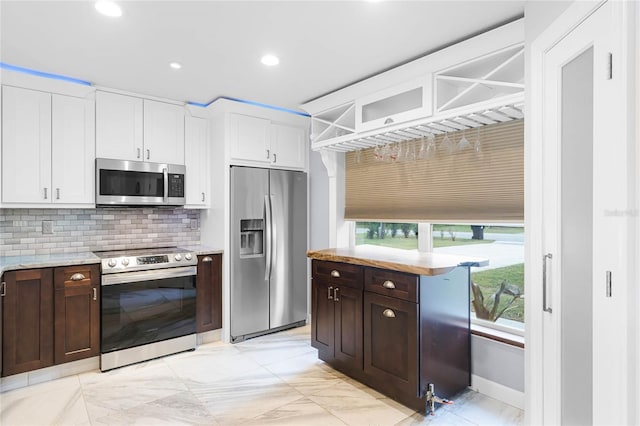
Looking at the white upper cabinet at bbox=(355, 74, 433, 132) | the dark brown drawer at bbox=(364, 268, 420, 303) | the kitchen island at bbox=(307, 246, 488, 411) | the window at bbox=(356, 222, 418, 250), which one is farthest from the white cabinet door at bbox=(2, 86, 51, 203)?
the window at bbox=(356, 222, 418, 250)

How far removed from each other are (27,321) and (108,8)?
7.66 ft

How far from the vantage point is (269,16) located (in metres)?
2.08

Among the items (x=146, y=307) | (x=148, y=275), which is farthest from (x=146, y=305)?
(x=148, y=275)

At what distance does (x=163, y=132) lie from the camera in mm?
3631

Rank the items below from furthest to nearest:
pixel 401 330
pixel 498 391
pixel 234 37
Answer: pixel 498 391 < pixel 401 330 < pixel 234 37

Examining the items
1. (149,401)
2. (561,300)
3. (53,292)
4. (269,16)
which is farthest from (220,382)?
(269,16)

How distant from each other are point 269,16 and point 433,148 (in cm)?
157

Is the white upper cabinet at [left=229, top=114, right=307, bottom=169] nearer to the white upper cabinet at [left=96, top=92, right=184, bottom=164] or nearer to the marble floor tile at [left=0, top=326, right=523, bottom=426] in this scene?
the white upper cabinet at [left=96, top=92, right=184, bottom=164]

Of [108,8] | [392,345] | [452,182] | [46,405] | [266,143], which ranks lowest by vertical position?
[46,405]

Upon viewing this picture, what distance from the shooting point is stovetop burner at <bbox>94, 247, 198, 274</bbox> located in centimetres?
306

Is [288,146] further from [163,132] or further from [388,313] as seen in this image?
[388,313]

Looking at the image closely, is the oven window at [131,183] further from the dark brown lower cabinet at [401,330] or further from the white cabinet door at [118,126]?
the dark brown lower cabinet at [401,330]
